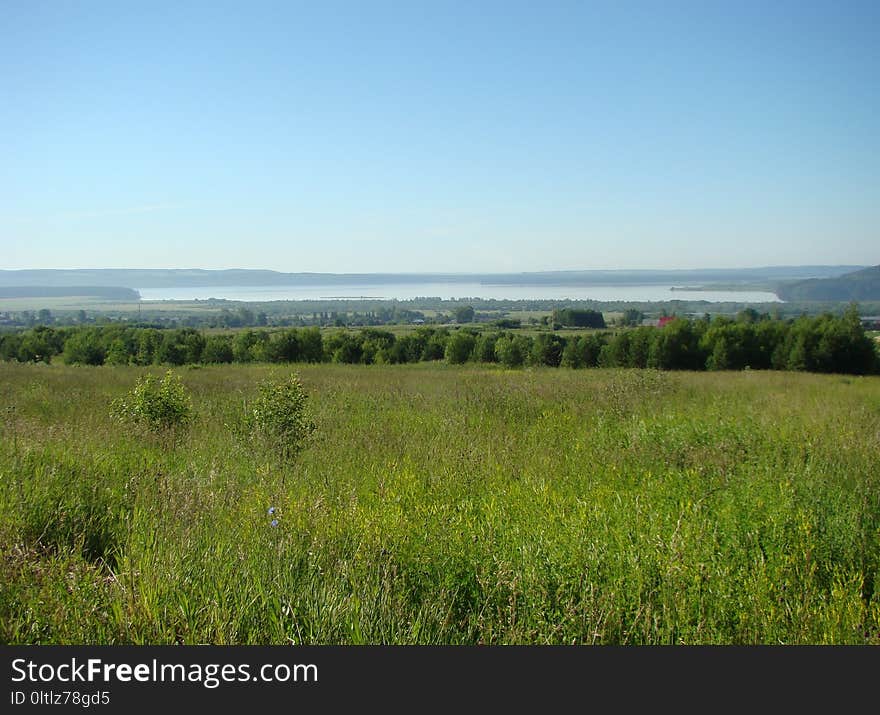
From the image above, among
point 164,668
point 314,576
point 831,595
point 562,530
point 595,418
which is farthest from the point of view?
point 595,418

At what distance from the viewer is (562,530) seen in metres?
4.52

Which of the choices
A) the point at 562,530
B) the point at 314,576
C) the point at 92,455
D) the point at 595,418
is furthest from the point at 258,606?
the point at 595,418

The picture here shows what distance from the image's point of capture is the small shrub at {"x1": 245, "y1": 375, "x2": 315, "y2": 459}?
7230mm

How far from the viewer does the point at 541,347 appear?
42.3 m

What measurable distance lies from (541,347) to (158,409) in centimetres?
3556

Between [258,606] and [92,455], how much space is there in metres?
4.04

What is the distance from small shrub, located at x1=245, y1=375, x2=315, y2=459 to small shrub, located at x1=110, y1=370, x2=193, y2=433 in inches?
49.4

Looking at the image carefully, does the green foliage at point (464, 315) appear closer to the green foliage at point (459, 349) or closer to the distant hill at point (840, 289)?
the green foliage at point (459, 349)

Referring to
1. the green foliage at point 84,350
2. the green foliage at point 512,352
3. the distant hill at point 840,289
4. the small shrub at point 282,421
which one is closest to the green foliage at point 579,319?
the green foliage at point 512,352

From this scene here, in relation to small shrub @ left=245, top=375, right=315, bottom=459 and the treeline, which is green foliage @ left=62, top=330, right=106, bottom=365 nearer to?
the treeline

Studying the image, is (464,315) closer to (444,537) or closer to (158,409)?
(158,409)

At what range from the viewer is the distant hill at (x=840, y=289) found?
125 m

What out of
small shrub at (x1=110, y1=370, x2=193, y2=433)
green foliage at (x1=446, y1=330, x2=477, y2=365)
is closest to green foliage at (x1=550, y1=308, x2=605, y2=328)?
green foliage at (x1=446, y1=330, x2=477, y2=365)

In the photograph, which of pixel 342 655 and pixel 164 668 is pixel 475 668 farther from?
pixel 164 668
